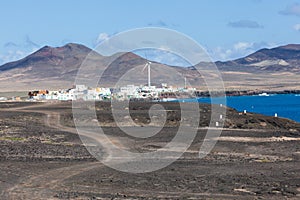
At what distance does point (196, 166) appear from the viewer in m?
29.9

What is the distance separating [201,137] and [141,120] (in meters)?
17.4

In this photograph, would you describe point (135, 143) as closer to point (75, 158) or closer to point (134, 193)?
point (75, 158)

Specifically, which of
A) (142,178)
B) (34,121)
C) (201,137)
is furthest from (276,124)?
(142,178)

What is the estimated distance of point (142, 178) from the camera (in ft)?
84.5

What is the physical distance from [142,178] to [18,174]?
16.1ft

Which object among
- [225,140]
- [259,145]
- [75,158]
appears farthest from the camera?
[225,140]

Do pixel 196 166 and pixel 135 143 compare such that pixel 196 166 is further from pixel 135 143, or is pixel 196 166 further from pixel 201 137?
pixel 201 137

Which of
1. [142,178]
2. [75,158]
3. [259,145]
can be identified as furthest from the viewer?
[259,145]

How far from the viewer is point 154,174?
88.7 feet

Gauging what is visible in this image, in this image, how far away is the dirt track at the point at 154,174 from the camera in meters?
22.3

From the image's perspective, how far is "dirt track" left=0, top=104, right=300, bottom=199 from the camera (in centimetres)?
2231

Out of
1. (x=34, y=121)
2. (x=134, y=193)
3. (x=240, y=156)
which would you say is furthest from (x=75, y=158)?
(x=34, y=121)

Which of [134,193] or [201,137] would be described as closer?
[134,193]

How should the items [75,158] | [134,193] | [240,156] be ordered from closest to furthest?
[134,193], [75,158], [240,156]
